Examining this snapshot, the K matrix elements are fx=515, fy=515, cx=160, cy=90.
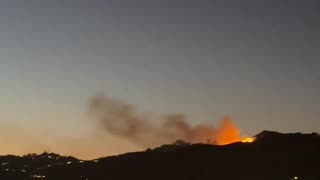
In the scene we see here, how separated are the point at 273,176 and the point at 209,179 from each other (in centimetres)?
2533

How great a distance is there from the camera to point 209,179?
200 meters

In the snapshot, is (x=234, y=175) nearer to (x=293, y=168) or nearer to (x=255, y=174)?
(x=255, y=174)

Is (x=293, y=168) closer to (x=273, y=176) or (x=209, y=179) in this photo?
(x=273, y=176)

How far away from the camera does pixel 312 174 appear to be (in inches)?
7426

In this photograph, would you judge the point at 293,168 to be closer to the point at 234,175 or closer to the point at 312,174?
the point at 312,174

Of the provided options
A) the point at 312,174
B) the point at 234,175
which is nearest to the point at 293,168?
the point at 312,174

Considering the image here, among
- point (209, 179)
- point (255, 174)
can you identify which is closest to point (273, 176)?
point (255, 174)

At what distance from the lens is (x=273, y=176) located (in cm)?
18800

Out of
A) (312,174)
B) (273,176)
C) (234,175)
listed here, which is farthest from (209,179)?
(312,174)

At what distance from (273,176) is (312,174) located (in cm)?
1444

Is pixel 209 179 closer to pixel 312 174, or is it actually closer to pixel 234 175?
pixel 234 175

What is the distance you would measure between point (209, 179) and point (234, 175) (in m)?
9.81

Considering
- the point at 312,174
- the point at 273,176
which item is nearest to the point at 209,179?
the point at 273,176

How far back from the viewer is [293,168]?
648 ft
